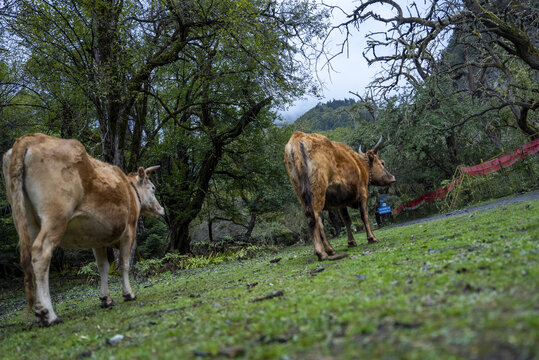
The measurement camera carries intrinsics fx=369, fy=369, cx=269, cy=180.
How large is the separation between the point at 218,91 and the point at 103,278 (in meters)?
13.6

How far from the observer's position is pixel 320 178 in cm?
803

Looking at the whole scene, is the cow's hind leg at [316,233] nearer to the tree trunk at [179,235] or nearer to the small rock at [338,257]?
the small rock at [338,257]

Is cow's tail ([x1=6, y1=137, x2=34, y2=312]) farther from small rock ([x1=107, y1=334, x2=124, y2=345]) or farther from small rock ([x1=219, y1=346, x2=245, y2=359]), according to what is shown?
small rock ([x1=219, y1=346, x2=245, y2=359])

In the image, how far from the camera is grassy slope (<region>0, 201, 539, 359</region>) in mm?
2158

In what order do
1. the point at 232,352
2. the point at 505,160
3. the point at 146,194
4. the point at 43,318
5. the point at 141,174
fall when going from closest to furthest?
the point at 232,352 → the point at 43,318 → the point at 141,174 → the point at 146,194 → the point at 505,160

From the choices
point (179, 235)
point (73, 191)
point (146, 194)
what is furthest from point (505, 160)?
point (73, 191)

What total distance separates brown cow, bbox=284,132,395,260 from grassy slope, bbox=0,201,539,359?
227 centimetres

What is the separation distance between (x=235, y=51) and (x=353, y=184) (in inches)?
300

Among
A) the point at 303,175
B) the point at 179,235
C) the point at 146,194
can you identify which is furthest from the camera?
the point at 179,235

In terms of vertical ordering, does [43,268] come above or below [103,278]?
above

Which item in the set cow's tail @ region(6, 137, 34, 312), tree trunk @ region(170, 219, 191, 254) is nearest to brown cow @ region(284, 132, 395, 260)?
cow's tail @ region(6, 137, 34, 312)

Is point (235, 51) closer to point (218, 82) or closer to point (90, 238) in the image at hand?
point (218, 82)

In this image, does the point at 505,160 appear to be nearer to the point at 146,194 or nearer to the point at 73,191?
the point at 146,194

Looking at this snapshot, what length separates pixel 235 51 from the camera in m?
A: 14.1
